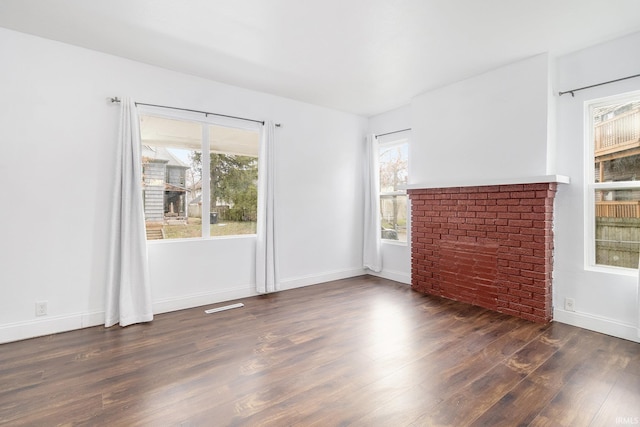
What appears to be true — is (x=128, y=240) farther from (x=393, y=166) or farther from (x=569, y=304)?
(x=569, y=304)

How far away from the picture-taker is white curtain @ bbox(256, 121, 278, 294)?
4.26 meters

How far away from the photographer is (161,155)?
12.1 ft

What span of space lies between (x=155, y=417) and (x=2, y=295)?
2163 millimetres

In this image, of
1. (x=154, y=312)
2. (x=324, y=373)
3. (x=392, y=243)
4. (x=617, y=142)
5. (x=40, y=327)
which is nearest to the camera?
(x=324, y=373)

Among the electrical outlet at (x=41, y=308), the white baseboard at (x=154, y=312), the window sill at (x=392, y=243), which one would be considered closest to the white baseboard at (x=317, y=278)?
the white baseboard at (x=154, y=312)

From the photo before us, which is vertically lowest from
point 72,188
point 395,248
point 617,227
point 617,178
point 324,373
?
point 324,373

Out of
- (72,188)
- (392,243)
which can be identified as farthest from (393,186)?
(72,188)

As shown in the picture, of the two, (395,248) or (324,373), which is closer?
(324,373)

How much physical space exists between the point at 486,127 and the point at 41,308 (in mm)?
5052

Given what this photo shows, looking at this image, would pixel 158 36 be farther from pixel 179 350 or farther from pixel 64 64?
pixel 179 350

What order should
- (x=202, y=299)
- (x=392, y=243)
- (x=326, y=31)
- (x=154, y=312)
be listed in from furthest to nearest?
1. (x=392, y=243)
2. (x=202, y=299)
3. (x=154, y=312)
4. (x=326, y=31)

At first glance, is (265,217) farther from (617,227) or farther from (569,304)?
(617,227)

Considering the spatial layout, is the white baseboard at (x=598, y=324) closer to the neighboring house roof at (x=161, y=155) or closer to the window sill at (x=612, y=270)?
the window sill at (x=612, y=270)

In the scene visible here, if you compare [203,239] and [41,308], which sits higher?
[203,239]
